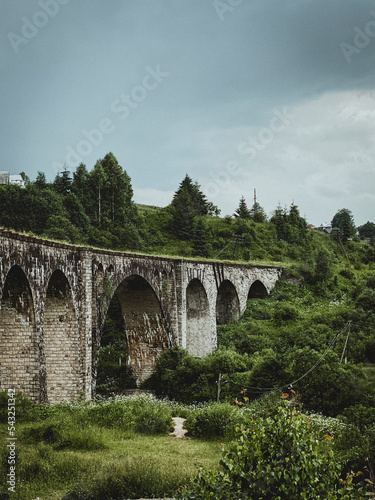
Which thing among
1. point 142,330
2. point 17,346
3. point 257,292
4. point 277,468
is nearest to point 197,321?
point 142,330

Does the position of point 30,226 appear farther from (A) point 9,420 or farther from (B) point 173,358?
(A) point 9,420

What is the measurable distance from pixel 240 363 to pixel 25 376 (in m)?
11.6

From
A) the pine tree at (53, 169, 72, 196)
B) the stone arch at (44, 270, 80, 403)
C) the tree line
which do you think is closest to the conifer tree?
the tree line

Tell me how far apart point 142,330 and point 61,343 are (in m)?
8.34

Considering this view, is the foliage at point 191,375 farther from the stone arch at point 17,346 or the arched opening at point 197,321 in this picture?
the stone arch at point 17,346

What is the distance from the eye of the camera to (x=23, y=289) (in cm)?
1301

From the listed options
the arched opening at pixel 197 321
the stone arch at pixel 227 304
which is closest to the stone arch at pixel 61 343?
the arched opening at pixel 197 321

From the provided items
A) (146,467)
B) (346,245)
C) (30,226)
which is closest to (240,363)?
(146,467)

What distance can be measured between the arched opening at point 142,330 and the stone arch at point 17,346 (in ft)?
33.7

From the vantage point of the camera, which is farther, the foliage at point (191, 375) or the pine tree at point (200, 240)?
the pine tree at point (200, 240)

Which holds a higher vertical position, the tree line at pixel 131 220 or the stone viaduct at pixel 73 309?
the tree line at pixel 131 220

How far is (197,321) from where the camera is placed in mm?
28375

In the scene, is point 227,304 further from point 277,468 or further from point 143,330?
point 277,468

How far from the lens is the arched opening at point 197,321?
90.8 feet
